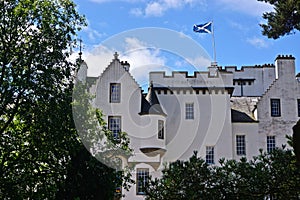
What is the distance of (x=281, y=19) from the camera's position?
829 inches

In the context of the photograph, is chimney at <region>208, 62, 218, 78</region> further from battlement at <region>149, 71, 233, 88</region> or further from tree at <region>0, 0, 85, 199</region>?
tree at <region>0, 0, 85, 199</region>

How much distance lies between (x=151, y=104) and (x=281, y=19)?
15519mm

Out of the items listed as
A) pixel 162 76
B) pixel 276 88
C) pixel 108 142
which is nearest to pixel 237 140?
pixel 276 88

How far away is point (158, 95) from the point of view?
121 feet

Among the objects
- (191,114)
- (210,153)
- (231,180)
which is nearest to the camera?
(231,180)

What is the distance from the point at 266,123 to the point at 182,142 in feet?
21.0

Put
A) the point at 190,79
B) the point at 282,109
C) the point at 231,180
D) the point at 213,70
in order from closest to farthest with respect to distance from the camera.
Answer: the point at 231,180, the point at 282,109, the point at 190,79, the point at 213,70

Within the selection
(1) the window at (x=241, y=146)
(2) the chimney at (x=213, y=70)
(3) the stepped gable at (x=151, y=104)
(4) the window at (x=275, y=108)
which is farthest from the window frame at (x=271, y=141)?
(3) the stepped gable at (x=151, y=104)

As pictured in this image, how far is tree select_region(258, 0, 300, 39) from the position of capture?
20484 millimetres

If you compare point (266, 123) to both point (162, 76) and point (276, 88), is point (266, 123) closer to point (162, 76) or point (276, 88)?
point (276, 88)

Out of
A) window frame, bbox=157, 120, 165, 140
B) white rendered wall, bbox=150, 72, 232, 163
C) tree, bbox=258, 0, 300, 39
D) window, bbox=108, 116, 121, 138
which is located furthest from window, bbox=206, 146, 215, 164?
tree, bbox=258, 0, 300, 39

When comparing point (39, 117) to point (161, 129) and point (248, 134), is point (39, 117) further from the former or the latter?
point (248, 134)

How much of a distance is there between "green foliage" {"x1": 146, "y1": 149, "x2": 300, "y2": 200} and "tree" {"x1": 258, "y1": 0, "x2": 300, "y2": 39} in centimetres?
1139

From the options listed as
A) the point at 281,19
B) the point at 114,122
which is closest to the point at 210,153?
the point at 114,122
